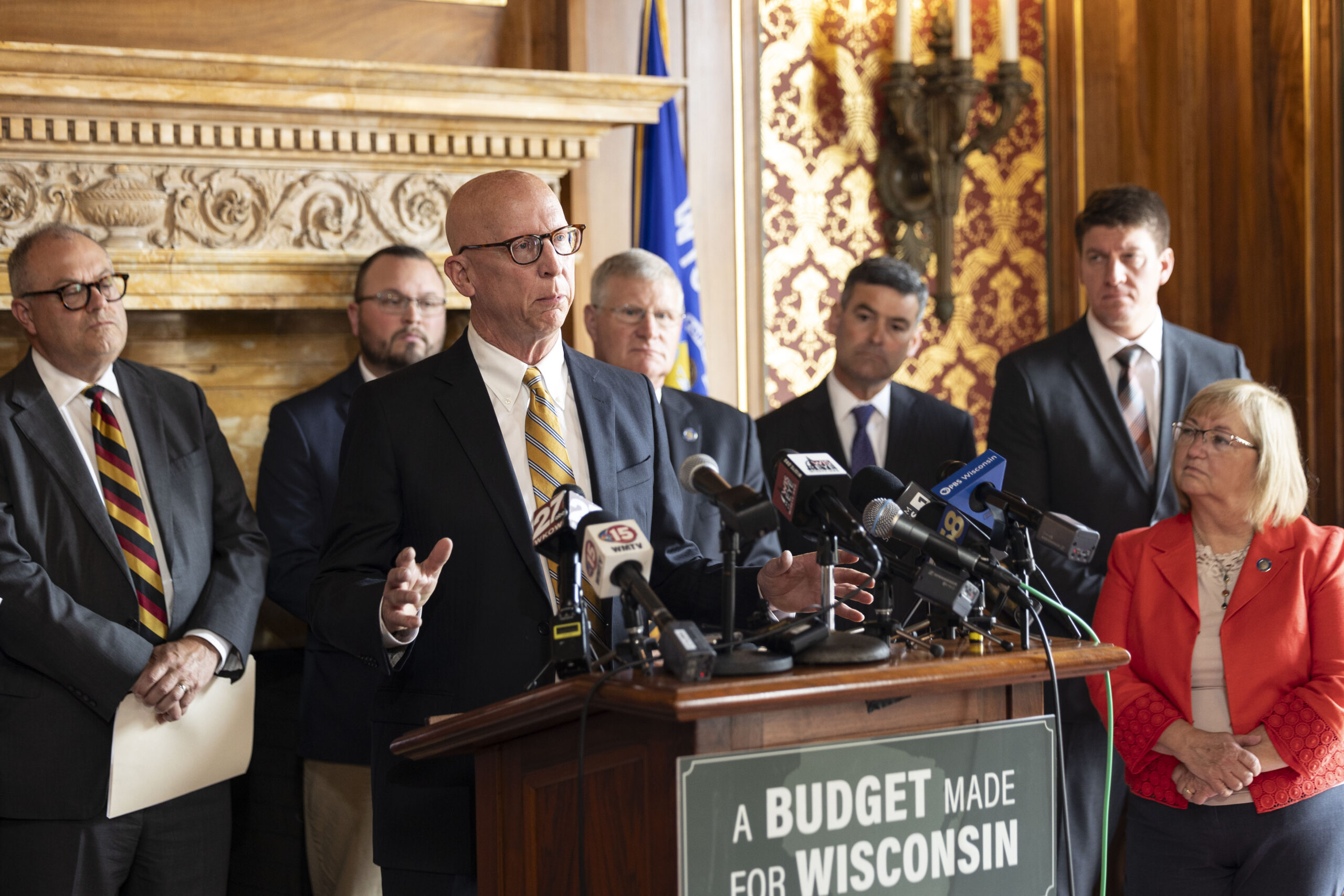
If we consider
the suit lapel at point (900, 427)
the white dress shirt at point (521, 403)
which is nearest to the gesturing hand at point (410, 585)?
the white dress shirt at point (521, 403)

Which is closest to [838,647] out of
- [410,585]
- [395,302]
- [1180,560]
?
[410,585]

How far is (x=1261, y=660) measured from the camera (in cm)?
249

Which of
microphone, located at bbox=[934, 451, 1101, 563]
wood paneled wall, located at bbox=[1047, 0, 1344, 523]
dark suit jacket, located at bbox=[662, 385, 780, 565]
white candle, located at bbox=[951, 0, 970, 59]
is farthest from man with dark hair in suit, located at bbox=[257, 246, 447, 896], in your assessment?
wood paneled wall, located at bbox=[1047, 0, 1344, 523]

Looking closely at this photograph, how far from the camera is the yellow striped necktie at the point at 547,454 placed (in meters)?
2.01

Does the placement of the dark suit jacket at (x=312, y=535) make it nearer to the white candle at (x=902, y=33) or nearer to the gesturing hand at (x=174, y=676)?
the gesturing hand at (x=174, y=676)

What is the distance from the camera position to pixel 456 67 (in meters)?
3.69

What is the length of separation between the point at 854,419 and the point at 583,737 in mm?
2073

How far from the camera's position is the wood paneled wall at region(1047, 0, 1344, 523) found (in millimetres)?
3861

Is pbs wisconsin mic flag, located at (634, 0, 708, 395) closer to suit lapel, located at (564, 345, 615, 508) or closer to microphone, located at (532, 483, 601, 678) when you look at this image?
suit lapel, located at (564, 345, 615, 508)

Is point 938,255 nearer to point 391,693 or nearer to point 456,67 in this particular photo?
point 456,67

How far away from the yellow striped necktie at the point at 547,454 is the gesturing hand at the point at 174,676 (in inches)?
46.9

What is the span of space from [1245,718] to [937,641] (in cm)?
123

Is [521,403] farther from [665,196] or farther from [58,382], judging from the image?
[665,196]

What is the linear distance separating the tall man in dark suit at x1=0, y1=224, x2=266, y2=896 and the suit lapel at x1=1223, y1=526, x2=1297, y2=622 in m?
2.18
